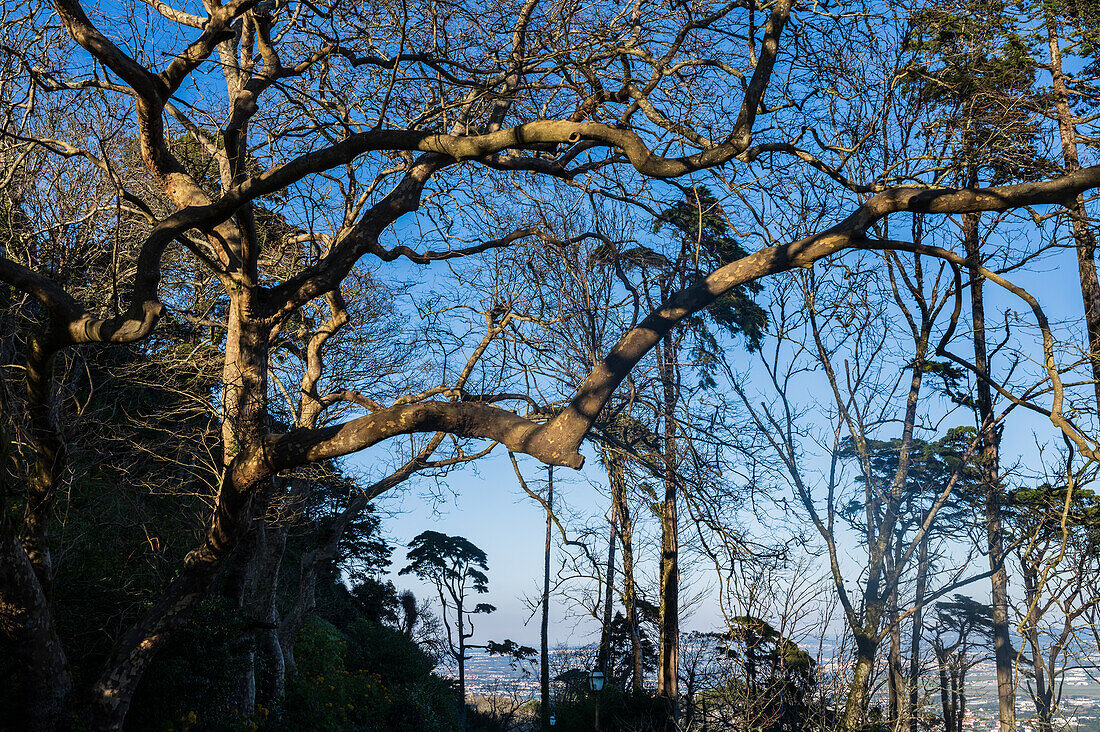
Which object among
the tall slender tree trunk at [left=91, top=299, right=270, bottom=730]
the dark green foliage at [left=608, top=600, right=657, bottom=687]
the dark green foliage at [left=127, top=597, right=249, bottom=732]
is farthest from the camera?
the dark green foliage at [left=608, top=600, right=657, bottom=687]

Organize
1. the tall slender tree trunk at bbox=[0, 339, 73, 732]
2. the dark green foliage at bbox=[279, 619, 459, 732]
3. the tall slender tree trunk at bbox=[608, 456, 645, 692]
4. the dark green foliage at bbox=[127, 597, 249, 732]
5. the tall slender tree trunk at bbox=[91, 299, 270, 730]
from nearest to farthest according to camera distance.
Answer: the tall slender tree trunk at bbox=[0, 339, 73, 732]
the tall slender tree trunk at bbox=[91, 299, 270, 730]
the dark green foliage at bbox=[127, 597, 249, 732]
the tall slender tree trunk at bbox=[608, 456, 645, 692]
the dark green foliage at bbox=[279, 619, 459, 732]

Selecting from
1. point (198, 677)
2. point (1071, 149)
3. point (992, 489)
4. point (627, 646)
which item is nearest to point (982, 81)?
point (1071, 149)

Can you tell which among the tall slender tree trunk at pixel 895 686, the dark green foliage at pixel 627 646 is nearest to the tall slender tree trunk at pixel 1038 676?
the tall slender tree trunk at pixel 895 686

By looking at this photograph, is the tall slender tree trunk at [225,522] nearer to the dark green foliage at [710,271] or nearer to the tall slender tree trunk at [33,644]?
the tall slender tree trunk at [33,644]

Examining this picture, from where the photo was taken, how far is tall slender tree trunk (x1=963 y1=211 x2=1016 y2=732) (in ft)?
36.4

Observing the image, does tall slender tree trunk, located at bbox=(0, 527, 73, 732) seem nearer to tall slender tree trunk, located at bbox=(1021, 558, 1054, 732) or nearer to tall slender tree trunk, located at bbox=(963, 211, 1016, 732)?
tall slender tree trunk, located at bbox=(1021, 558, 1054, 732)

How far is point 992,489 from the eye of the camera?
35.4 ft

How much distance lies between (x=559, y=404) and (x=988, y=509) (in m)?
7.77

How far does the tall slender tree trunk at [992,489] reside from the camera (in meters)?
11.1

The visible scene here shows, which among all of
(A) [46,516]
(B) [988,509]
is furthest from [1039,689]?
(A) [46,516]

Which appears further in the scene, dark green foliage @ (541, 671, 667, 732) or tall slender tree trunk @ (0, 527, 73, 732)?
dark green foliage @ (541, 671, 667, 732)

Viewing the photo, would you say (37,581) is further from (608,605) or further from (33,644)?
(608,605)

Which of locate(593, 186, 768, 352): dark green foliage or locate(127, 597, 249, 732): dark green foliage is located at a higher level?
locate(593, 186, 768, 352): dark green foliage

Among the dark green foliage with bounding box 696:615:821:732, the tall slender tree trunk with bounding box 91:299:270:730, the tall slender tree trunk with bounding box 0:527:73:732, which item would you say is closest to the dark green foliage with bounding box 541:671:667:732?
the dark green foliage with bounding box 696:615:821:732
